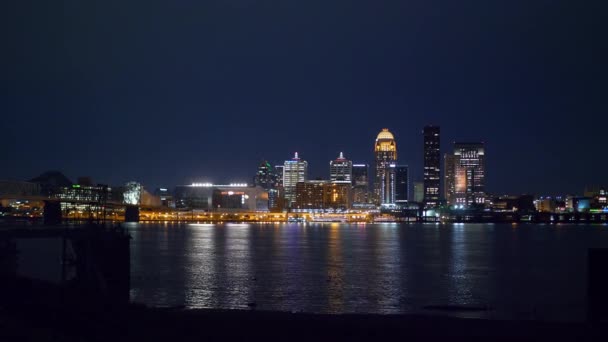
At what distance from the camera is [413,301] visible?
39906mm

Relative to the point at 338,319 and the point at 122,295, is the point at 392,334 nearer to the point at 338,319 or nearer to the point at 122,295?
the point at 338,319

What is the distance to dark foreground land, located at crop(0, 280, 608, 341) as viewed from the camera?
1964cm

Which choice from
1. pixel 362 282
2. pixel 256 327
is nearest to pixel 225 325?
pixel 256 327

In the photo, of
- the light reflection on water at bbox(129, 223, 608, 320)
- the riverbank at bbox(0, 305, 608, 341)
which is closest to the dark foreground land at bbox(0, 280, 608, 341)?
the riverbank at bbox(0, 305, 608, 341)

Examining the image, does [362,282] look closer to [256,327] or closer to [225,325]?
[256,327]

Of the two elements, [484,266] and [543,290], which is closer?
[543,290]

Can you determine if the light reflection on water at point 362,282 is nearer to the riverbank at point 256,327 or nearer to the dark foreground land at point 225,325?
the riverbank at point 256,327

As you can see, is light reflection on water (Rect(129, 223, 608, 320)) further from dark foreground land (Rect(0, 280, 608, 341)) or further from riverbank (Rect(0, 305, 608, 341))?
dark foreground land (Rect(0, 280, 608, 341))

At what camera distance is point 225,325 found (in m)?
22.6

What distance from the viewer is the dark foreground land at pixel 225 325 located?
1964 centimetres

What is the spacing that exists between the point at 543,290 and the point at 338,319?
26011mm

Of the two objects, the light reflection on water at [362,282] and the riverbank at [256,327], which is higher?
the riverbank at [256,327]

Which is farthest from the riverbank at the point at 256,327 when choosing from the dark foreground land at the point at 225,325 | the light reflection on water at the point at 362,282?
the light reflection on water at the point at 362,282

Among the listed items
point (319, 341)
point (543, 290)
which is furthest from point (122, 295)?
point (543, 290)
